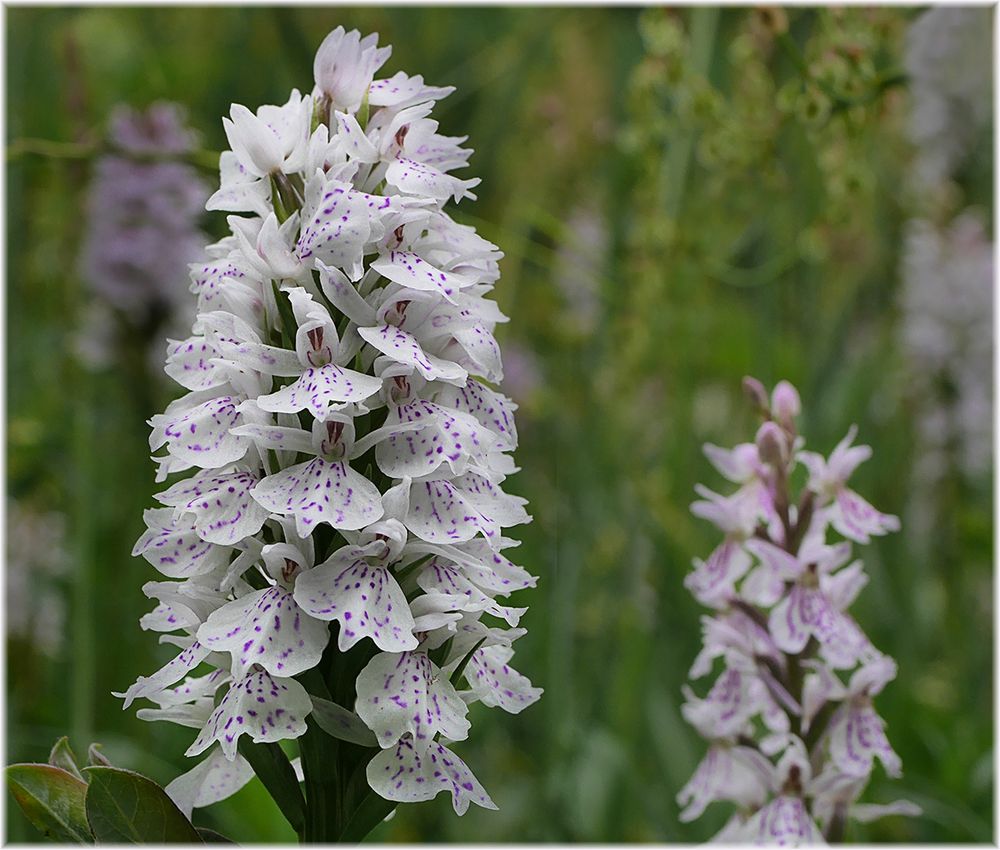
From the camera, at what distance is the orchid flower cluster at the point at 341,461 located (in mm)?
581

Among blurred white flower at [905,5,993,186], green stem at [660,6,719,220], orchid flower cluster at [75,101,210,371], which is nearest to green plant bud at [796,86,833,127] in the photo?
green stem at [660,6,719,220]

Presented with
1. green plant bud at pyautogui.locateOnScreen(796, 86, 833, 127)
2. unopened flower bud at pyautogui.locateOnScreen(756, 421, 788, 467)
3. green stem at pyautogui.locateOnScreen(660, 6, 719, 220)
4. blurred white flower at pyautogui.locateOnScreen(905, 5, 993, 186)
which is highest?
blurred white flower at pyautogui.locateOnScreen(905, 5, 993, 186)

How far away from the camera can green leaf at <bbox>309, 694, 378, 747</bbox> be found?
585 mm

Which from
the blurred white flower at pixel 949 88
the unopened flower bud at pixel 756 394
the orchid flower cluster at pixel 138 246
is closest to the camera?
the unopened flower bud at pixel 756 394

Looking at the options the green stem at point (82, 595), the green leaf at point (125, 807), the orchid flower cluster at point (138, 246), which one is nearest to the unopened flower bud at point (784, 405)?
the green leaf at point (125, 807)

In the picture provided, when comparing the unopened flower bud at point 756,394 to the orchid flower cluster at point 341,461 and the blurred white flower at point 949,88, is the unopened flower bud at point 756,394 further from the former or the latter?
the blurred white flower at point 949,88

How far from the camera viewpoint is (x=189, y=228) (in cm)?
185

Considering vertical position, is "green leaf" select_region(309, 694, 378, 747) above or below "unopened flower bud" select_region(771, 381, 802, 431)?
below

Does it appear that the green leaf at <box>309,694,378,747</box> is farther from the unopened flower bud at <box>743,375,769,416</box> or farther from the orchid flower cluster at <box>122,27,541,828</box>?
the unopened flower bud at <box>743,375,769,416</box>

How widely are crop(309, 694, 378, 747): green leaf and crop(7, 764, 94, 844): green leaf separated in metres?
0.12

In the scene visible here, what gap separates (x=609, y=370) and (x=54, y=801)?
1201mm

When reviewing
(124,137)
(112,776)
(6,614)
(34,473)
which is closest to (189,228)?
(124,137)

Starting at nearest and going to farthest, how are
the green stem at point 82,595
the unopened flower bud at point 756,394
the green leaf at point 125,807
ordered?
the green leaf at point 125,807
the unopened flower bud at point 756,394
the green stem at point 82,595

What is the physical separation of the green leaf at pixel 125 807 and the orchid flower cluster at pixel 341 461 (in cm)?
4
